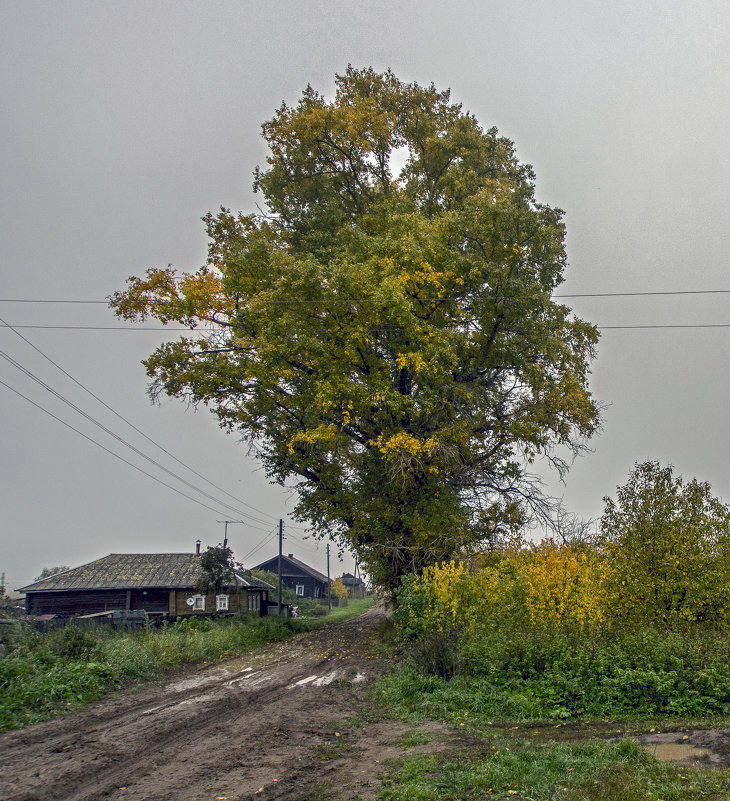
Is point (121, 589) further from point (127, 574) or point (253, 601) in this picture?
point (253, 601)

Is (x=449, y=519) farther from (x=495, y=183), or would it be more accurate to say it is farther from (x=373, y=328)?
(x=495, y=183)

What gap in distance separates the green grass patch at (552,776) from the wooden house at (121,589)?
24.5 meters

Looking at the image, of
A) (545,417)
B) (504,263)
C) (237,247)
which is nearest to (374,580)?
(545,417)

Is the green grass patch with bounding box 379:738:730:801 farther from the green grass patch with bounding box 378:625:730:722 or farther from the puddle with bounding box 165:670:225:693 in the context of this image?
the puddle with bounding box 165:670:225:693

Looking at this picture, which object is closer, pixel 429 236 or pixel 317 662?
pixel 317 662

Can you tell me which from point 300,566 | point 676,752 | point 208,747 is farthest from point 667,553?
point 300,566

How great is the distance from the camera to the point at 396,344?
18.5 metres

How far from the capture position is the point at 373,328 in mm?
17594

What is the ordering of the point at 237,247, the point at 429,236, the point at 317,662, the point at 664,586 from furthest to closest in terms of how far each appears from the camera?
the point at 237,247 → the point at 429,236 → the point at 317,662 → the point at 664,586

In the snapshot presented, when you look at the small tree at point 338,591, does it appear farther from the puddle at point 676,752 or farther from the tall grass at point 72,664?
the puddle at point 676,752

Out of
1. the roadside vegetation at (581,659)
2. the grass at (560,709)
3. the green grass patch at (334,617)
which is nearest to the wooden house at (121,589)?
the green grass patch at (334,617)

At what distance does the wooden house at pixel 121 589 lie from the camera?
31.1m

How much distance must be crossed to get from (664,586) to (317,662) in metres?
9.56

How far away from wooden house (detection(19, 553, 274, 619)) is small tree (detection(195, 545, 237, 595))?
104cm
